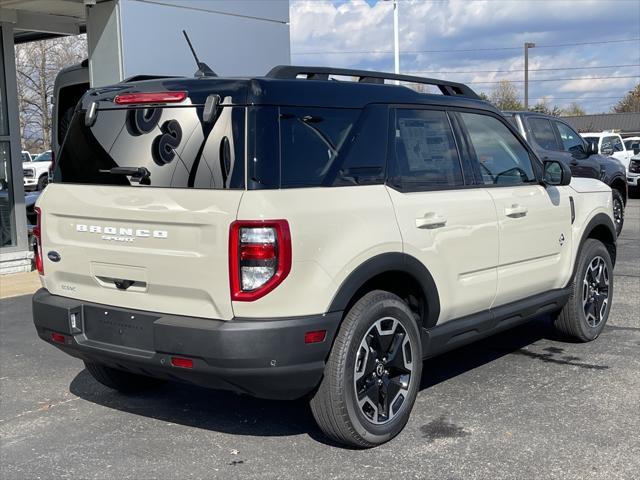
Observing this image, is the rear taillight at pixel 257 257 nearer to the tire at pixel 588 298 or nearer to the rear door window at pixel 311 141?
the rear door window at pixel 311 141

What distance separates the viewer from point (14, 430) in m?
4.63

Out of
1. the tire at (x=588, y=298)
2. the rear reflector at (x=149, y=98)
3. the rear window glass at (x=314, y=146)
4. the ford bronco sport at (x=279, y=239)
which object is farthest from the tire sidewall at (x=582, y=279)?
the rear reflector at (x=149, y=98)

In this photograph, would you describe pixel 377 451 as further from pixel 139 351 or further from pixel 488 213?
pixel 488 213

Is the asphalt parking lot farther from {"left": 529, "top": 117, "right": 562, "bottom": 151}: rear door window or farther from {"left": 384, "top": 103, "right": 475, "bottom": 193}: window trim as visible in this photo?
{"left": 529, "top": 117, "right": 562, "bottom": 151}: rear door window

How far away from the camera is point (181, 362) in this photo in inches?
148

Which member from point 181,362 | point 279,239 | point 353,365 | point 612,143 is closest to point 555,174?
point 353,365

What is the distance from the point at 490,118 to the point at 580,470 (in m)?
2.47

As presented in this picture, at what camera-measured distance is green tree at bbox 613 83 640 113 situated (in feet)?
260

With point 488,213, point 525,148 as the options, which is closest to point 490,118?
point 525,148

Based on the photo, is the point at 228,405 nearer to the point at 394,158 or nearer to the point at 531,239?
the point at 394,158

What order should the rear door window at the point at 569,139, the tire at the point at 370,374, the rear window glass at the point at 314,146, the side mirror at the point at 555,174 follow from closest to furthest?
the rear window glass at the point at 314,146 < the tire at the point at 370,374 < the side mirror at the point at 555,174 < the rear door window at the point at 569,139

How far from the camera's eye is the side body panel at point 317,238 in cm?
362

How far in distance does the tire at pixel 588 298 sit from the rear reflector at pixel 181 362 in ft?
11.1

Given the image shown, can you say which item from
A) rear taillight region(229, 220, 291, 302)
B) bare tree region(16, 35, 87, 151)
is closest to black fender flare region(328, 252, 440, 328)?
rear taillight region(229, 220, 291, 302)
